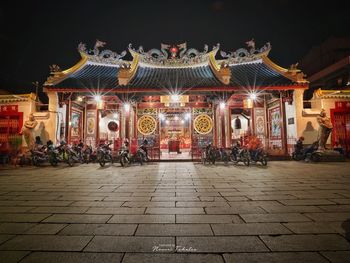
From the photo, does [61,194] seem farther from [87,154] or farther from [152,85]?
[152,85]

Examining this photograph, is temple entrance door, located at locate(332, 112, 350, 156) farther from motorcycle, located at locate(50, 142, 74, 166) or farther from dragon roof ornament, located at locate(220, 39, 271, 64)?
motorcycle, located at locate(50, 142, 74, 166)

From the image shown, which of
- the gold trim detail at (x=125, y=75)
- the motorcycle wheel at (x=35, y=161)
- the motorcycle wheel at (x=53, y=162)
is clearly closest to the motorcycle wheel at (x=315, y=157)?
the gold trim detail at (x=125, y=75)

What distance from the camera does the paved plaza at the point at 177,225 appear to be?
2145 millimetres

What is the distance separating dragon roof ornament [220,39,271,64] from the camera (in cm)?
1599

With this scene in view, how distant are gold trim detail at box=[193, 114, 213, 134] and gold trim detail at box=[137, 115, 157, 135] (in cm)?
309

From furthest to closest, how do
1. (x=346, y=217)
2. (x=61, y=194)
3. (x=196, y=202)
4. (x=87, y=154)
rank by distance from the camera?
(x=87, y=154), (x=61, y=194), (x=196, y=202), (x=346, y=217)

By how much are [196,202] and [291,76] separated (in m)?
12.8

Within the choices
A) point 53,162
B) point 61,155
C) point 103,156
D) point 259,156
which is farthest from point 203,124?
point 53,162

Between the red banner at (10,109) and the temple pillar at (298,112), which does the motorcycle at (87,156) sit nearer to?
the red banner at (10,109)

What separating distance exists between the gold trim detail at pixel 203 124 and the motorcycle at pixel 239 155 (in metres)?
4.09

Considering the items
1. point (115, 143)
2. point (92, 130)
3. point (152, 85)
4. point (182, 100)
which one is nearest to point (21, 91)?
point (92, 130)

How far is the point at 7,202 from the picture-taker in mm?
4180

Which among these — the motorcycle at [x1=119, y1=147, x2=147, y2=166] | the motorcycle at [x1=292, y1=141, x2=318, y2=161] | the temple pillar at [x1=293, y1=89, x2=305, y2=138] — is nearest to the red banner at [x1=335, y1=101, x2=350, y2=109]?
the temple pillar at [x1=293, y1=89, x2=305, y2=138]

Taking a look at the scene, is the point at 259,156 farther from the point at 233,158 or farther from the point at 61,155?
the point at 61,155
